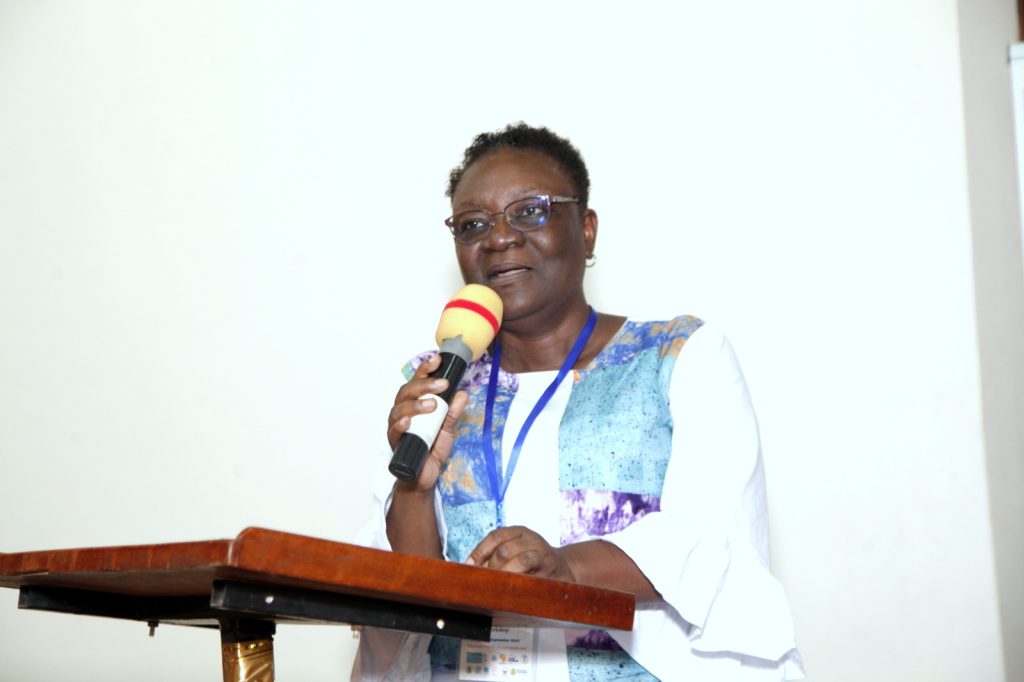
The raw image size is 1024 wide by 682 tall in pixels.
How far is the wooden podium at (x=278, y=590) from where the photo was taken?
1.30 m

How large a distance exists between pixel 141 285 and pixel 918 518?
273 cm

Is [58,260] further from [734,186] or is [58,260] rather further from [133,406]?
[734,186]

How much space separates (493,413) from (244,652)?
1.06m

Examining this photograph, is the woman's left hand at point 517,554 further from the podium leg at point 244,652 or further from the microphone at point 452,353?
the podium leg at point 244,652

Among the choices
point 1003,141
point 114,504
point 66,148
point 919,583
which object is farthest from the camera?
point 66,148

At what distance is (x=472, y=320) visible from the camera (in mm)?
2305

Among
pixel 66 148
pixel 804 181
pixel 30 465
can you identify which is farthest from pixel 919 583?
pixel 66 148

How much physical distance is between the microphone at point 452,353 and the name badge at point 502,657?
378 millimetres

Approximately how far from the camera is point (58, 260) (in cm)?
432

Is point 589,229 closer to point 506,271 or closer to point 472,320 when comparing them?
point 506,271

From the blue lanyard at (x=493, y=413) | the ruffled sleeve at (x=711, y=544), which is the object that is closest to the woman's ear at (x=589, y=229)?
the blue lanyard at (x=493, y=413)

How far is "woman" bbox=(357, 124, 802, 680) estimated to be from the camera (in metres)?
2.07

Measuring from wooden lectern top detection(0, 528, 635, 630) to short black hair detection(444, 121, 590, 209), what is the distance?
4.79ft

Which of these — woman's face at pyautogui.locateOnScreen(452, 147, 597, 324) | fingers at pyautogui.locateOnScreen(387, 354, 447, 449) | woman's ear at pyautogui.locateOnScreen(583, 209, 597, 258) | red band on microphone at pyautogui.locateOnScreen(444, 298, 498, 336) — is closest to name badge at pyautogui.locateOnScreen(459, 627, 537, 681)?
fingers at pyautogui.locateOnScreen(387, 354, 447, 449)
